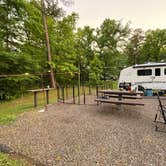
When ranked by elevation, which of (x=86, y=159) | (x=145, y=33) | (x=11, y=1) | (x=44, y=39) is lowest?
(x=86, y=159)

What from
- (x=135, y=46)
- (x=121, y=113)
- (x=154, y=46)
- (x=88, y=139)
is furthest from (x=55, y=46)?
(x=135, y=46)

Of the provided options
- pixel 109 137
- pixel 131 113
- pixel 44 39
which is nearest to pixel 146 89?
pixel 131 113

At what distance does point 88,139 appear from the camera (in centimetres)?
366

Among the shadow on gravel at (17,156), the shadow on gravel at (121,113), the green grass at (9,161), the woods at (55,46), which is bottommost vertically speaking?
the shadow on gravel at (17,156)

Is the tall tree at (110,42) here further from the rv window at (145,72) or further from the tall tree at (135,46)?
the rv window at (145,72)

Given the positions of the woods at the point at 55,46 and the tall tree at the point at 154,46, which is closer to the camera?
the woods at the point at 55,46

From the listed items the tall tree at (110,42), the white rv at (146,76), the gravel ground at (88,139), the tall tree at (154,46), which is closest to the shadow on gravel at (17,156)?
the gravel ground at (88,139)

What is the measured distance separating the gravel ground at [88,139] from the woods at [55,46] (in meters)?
4.12

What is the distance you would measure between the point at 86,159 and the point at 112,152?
1.72 feet

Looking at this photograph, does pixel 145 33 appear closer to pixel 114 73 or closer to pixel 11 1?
pixel 114 73

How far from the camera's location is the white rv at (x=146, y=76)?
37.8 feet

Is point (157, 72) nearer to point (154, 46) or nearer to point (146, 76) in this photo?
point (146, 76)

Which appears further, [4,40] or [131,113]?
[4,40]

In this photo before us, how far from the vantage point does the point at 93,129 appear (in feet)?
14.1
